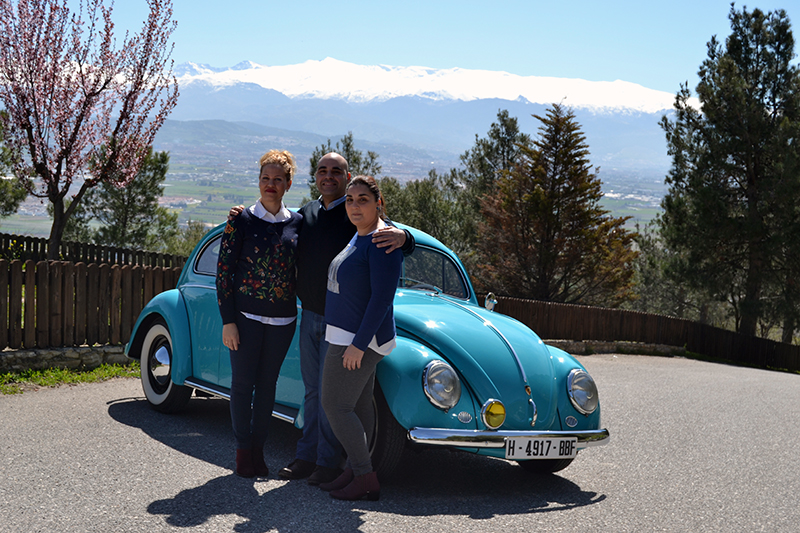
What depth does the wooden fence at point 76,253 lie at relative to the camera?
19234 mm

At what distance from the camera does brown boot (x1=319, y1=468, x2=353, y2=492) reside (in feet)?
15.5

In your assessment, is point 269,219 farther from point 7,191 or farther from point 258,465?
point 7,191

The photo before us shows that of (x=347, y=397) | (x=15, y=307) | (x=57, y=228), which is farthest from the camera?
(x=57, y=228)

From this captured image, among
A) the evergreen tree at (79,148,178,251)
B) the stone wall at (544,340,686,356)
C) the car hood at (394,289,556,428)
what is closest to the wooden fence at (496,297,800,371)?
the stone wall at (544,340,686,356)

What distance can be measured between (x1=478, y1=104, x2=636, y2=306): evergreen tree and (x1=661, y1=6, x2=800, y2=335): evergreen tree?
4.24m

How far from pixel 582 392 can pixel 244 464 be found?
2450 millimetres

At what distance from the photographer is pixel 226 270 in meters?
4.91

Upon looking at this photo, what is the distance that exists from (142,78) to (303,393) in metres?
14.1

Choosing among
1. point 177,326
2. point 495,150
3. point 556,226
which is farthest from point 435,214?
point 177,326

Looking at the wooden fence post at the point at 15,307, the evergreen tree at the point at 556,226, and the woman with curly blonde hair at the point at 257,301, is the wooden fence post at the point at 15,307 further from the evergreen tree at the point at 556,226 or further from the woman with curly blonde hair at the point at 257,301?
the evergreen tree at the point at 556,226

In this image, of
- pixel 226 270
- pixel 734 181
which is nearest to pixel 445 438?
pixel 226 270

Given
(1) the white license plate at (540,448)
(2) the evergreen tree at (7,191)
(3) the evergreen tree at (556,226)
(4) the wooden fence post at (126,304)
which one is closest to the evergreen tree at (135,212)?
(2) the evergreen tree at (7,191)

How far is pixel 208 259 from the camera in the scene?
6.87m

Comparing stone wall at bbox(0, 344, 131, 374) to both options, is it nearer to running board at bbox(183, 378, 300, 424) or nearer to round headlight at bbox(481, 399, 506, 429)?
running board at bbox(183, 378, 300, 424)
